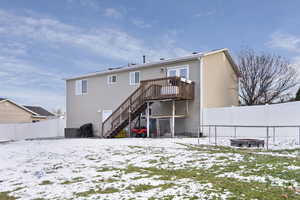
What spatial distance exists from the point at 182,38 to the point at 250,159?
16909 mm

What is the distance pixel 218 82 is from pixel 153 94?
5.37 metres

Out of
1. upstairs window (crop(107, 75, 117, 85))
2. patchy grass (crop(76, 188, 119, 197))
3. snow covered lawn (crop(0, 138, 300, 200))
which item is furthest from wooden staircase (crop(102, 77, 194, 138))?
patchy grass (crop(76, 188, 119, 197))

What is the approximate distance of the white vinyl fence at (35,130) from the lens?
2378 cm

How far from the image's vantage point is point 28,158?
910cm

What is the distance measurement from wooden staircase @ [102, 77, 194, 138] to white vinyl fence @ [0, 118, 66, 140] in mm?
8343

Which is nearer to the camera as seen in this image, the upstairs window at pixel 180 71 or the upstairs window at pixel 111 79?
the upstairs window at pixel 180 71

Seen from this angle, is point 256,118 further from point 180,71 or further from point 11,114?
point 11,114

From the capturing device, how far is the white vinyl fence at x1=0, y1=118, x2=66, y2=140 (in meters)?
23.8

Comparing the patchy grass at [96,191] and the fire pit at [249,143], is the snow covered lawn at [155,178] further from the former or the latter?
the fire pit at [249,143]

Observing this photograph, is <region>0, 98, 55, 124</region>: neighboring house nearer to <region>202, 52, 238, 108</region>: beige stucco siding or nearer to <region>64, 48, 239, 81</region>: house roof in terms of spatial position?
<region>64, 48, 239, 81</region>: house roof

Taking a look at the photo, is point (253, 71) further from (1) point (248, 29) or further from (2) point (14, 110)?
(2) point (14, 110)

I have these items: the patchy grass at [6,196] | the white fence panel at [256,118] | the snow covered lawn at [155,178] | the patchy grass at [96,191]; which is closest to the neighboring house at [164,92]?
the white fence panel at [256,118]

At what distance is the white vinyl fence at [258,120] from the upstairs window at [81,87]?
11278 millimetres

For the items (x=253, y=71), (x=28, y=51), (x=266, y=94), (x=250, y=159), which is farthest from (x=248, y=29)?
(x=28, y=51)
